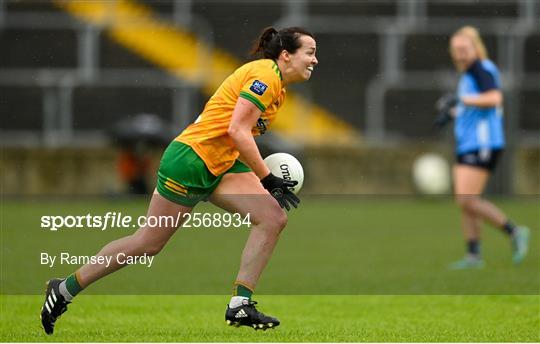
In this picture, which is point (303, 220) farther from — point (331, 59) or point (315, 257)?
point (331, 59)

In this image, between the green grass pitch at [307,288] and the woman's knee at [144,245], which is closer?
the woman's knee at [144,245]

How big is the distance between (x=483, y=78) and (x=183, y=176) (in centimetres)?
→ 528

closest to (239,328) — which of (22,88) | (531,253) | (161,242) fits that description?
(161,242)

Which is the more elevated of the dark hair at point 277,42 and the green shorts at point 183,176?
the dark hair at point 277,42

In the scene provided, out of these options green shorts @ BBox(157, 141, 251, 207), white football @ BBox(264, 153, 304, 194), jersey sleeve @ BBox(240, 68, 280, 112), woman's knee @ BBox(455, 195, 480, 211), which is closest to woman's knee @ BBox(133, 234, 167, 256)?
green shorts @ BBox(157, 141, 251, 207)

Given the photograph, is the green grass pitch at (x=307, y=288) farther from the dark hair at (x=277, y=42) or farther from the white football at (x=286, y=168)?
the dark hair at (x=277, y=42)

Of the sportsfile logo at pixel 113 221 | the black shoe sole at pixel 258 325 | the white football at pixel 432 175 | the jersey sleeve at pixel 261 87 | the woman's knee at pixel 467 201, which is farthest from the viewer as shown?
the white football at pixel 432 175

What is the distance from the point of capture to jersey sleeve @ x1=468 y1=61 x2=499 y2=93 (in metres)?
11.6

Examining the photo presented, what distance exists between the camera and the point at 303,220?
649 inches

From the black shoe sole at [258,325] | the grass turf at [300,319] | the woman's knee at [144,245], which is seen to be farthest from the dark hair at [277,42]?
the grass turf at [300,319]

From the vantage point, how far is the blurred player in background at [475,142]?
11531mm

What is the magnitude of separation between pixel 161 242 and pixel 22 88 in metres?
14.1

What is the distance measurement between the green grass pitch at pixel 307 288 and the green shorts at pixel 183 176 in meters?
0.79

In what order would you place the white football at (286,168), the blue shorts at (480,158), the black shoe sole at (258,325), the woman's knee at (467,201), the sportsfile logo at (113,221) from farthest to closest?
the sportsfile logo at (113,221) → the blue shorts at (480,158) → the woman's knee at (467,201) → the white football at (286,168) → the black shoe sole at (258,325)
